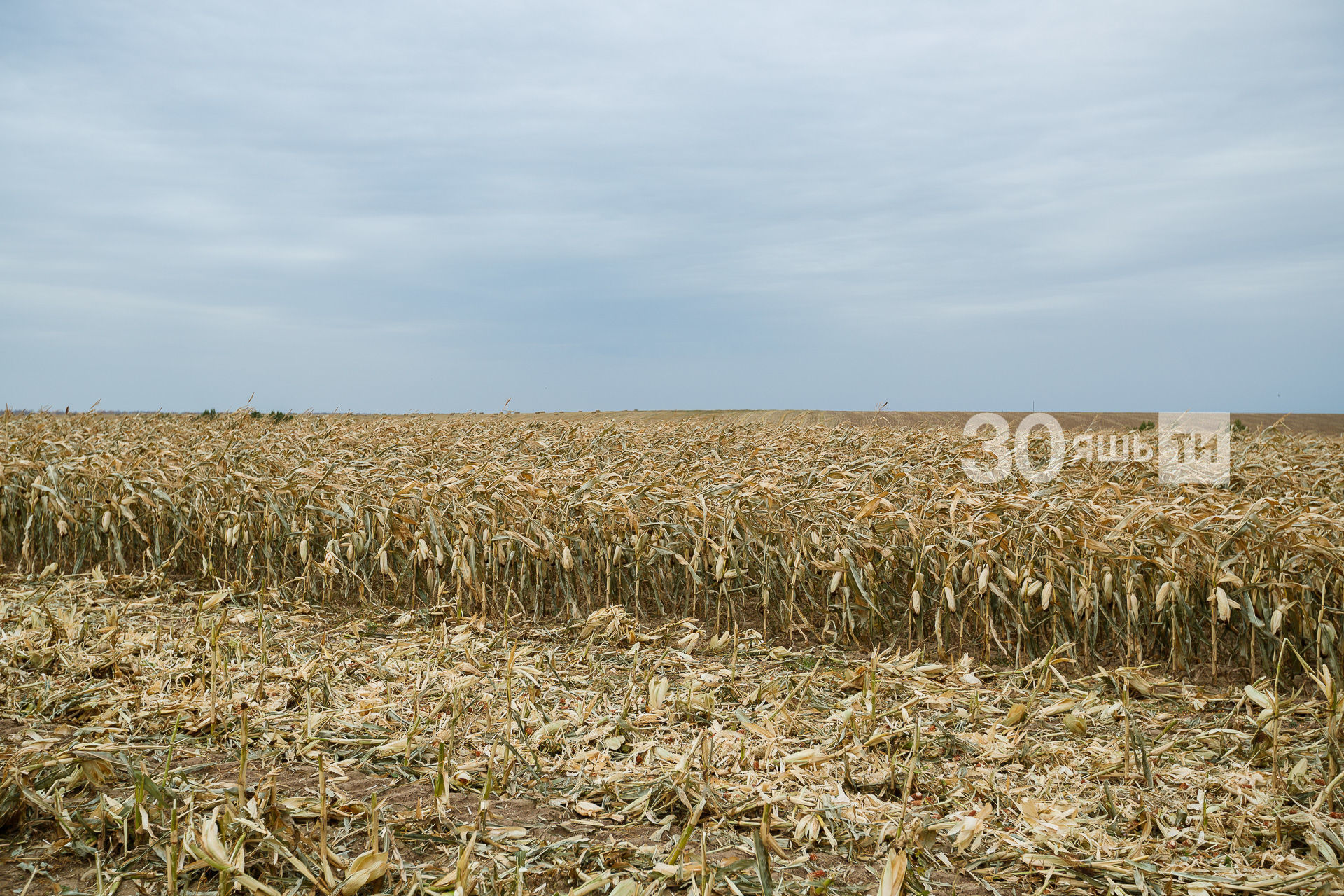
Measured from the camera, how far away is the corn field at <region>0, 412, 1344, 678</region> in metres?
3.79

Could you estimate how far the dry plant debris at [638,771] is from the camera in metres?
2.16

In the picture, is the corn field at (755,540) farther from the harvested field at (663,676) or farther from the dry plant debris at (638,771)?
the dry plant debris at (638,771)

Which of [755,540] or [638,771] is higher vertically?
[755,540]

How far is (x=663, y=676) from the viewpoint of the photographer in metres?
3.46

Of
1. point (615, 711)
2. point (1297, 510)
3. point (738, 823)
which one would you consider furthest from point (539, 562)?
point (1297, 510)

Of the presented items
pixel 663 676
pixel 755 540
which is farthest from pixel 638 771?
pixel 755 540

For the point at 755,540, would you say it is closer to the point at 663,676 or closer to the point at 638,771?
the point at 663,676

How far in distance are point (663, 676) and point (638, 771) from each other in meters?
0.79

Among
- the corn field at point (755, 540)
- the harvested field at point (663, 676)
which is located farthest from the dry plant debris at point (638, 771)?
the corn field at point (755, 540)

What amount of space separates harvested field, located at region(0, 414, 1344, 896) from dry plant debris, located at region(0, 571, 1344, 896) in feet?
0.05

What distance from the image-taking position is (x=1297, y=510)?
12.8ft

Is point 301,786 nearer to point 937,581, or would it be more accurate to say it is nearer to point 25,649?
point 25,649

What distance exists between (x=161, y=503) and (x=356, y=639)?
2.43 metres

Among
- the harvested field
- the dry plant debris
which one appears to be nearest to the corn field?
the harvested field
